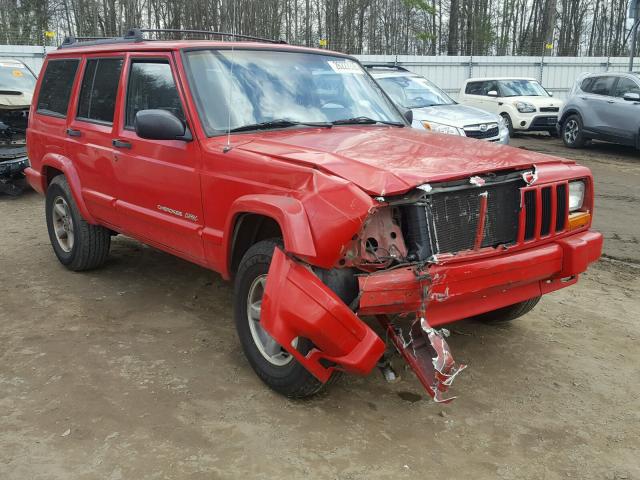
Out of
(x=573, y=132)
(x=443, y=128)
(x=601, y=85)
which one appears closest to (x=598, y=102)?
(x=601, y=85)

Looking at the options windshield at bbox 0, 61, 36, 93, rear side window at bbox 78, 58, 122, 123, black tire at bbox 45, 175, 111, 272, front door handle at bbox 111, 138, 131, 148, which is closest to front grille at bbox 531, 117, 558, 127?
windshield at bbox 0, 61, 36, 93

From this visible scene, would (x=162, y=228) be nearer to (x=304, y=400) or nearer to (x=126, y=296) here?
(x=126, y=296)

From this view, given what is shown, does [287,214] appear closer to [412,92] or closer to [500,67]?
[412,92]

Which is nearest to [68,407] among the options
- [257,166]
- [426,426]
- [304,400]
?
[304,400]

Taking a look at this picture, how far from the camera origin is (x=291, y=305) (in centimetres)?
313

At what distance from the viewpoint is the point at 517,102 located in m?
16.8

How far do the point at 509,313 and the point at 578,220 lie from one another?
993mm

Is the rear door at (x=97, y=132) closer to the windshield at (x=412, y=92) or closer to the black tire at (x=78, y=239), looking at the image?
the black tire at (x=78, y=239)

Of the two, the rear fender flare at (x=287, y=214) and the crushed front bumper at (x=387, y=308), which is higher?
the rear fender flare at (x=287, y=214)

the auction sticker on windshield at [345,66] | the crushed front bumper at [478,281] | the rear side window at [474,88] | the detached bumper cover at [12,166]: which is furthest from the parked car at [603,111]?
the detached bumper cover at [12,166]

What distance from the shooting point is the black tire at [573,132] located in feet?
47.5

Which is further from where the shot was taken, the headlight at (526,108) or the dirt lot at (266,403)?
the headlight at (526,108)

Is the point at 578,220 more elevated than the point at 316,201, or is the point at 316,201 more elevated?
the point at 316,201

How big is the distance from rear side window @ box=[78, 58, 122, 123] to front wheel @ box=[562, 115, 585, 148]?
11915 millimetres
